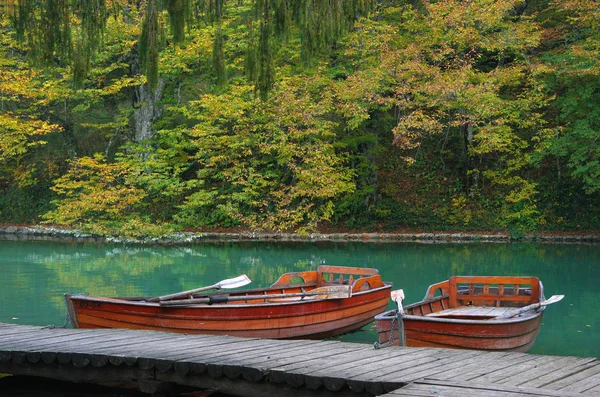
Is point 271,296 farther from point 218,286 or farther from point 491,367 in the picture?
point 491,367

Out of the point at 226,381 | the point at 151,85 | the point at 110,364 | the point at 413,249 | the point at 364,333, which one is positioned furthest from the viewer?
the point at 413,249

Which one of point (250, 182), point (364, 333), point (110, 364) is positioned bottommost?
point (364, 333)

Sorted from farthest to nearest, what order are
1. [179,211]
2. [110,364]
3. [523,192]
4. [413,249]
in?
[179,211]
[523,192]
[413,249]
[110,364]

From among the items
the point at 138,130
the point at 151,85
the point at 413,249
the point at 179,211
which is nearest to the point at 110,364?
the point at 151,85

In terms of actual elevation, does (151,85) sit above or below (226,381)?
above

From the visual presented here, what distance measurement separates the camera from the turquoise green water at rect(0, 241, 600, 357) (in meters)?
10.7

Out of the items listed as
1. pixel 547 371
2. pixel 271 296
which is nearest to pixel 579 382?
pixel 547 371

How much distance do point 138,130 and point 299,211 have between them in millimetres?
6702

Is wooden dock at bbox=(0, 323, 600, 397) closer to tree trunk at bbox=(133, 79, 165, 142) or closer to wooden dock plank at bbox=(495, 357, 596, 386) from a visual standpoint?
wooden dock plank at bbox=(495, 357, 596, 386)

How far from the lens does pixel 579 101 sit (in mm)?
20953

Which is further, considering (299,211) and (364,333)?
(299,211)

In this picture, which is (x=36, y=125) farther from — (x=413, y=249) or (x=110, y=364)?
(x=110, y=364)

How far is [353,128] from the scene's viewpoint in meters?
22.1

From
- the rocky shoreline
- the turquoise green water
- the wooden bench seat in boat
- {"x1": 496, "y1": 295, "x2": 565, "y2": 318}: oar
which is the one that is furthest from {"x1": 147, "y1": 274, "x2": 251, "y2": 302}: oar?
the rocky shoreline
